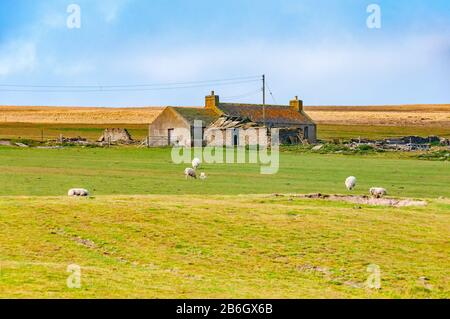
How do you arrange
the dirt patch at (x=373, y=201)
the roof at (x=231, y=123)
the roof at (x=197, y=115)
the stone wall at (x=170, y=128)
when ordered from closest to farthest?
1. the dirt patch at (x=373, y=201)
2. the roof at (x=231, y=123)
3. the stone wall at (x=170, y=128)
4. the roof at (x=197, y=115)

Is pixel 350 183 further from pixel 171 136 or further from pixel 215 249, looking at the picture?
pixel 171 136

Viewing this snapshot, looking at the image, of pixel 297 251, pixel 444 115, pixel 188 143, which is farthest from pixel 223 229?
pixel 444 115

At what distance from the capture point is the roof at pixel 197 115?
111m

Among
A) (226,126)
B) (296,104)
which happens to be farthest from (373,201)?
(296,104)

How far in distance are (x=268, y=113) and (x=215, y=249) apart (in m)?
97.2

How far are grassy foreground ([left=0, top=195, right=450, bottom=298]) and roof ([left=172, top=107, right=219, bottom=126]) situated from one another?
77.7m

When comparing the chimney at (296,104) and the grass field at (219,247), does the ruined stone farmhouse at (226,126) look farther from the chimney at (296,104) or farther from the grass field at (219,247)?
the grass field at (219,247)

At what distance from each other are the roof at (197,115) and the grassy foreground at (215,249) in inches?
3059

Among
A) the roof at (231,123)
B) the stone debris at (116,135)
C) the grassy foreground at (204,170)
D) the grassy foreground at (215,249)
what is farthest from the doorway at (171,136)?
the grassy foreground at (215,249)

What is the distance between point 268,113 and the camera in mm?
122125

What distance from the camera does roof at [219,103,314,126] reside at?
390 feet

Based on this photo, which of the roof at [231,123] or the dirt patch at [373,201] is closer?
the dirt patch at [373,201]
